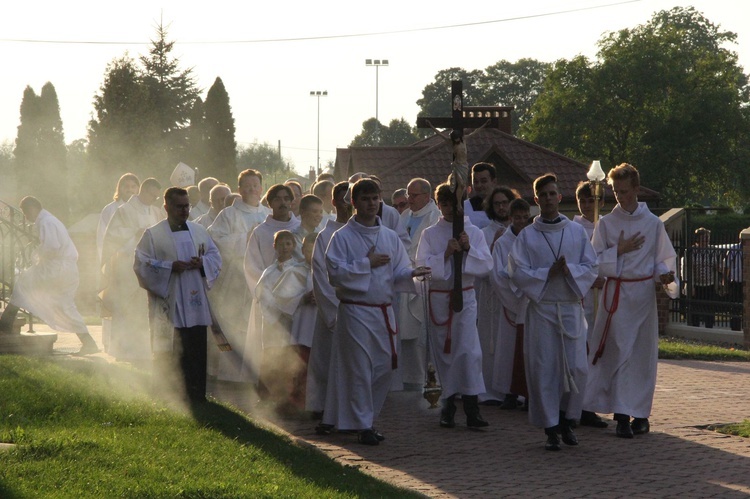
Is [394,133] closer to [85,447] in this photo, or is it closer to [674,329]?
[674,329]

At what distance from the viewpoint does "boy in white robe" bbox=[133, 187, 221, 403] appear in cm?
1086

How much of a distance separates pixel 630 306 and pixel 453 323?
4.81ft

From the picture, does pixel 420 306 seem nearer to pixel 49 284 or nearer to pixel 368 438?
pixel 368 438

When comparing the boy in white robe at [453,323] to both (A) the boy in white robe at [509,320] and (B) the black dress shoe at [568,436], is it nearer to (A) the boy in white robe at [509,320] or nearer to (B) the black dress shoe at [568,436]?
(A) the boy in white robe at [509,320]

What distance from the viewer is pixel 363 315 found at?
977 cm

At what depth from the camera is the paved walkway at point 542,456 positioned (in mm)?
8094

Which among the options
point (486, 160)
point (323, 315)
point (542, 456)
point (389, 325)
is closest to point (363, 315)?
point (389, 325)

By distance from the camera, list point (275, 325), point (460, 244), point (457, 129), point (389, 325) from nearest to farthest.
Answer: point (389, 325) → point (460, 244) → point (457, 129) → point (275, 325)

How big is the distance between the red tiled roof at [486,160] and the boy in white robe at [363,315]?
30.1 meters

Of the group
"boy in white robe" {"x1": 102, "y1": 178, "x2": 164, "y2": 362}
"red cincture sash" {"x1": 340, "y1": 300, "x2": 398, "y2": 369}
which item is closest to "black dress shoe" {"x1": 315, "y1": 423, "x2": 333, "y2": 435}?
"red cincture sash" {"x1": 340, "y1": 300, "x2": 398, "y2": 369}

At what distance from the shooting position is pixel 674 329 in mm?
21125

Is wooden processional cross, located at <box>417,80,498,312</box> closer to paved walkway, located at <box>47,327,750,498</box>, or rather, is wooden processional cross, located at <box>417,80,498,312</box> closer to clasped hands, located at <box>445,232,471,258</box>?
clasped hands, located at <box>445,232,471,258</box>

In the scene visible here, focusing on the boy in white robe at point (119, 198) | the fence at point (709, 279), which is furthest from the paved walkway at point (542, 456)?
the fence at point (709, 279)

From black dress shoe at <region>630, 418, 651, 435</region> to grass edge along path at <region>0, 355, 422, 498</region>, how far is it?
2873mm
